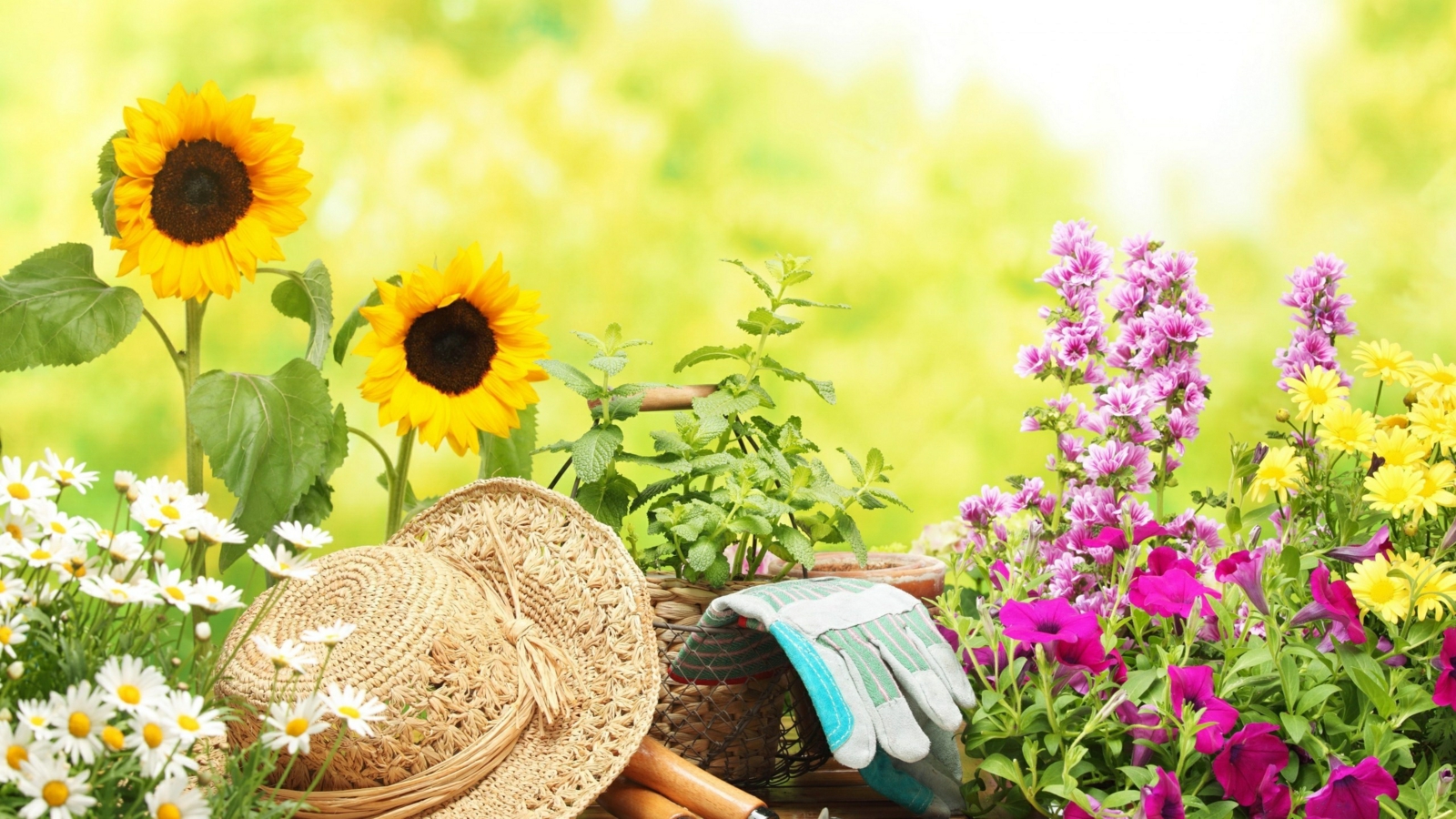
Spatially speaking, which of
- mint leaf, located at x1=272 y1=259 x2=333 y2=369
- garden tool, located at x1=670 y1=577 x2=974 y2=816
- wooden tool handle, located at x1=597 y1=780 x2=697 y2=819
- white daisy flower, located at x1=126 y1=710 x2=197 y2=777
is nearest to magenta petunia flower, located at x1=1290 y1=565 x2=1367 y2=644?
garden tool, located at x1=670 y1=577 x2=974 y2=816

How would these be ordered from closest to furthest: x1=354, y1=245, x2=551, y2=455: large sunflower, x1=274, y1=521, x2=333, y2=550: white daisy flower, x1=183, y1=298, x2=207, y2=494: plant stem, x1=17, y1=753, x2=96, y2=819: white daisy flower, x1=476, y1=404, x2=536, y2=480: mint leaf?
x1=17, y1=753, x2=96, y2=819: white daisy flower, x1=274, y1=521, x2=333, y2=550: white daisy flower, x1=354, y1=245, x2=551, y2=455: large sunflower, x1=183, y1=298, x2=207, y2=494: plant stem, x1=476, y1=404, x2=536, y2=480: mint leaf

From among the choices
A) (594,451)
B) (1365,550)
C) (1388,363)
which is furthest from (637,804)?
(1388,363)

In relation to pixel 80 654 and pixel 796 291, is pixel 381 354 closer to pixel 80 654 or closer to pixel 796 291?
pixel 80 654

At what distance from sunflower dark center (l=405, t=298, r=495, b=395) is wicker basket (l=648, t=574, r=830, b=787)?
0.30 meters

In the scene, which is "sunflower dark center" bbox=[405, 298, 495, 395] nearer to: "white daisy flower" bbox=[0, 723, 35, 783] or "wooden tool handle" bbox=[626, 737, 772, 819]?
"wooden tool handle" bbox=[626, 737, 772, 819]

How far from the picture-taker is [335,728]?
34.8 inches

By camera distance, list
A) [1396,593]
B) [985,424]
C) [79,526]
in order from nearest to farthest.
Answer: [79,526], [1396,593], [985,424]

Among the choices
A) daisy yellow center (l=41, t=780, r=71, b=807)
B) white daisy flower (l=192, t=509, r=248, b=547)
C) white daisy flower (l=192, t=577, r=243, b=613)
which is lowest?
daisy yellow center (l=41, t=780, r=71, b=807)

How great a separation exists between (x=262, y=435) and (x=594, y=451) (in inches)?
14.1

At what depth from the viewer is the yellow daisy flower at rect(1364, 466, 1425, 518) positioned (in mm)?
860

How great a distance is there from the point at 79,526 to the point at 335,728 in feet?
0.86

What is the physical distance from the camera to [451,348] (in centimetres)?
117

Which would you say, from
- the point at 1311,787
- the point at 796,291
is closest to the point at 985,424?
the point at 796,291

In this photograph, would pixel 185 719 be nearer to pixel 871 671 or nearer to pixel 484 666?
pixel 484 666
